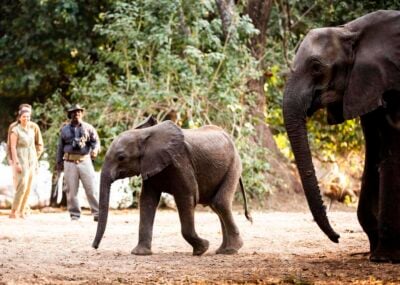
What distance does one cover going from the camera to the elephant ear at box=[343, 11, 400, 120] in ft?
31.0

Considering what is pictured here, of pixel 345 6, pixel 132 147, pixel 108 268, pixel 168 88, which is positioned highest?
pixel 345 6

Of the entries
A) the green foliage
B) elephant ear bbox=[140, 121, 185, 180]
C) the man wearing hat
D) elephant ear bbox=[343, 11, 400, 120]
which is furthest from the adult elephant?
the green foliage

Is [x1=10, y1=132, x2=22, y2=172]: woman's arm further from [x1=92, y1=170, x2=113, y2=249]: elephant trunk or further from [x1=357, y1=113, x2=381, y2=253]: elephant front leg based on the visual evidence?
[x1=357, y1=113, x2=381, y2=253]: elephant front leg

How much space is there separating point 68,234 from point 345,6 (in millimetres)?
11309

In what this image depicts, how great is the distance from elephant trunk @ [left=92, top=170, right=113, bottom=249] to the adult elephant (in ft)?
9.40

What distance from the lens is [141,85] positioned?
2133 cm

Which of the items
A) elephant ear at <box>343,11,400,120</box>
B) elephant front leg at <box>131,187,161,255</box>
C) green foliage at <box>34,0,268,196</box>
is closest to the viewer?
elephant ear at <box>343,11,400,120</box>

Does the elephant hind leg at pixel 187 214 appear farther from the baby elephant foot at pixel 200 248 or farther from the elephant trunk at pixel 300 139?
the elephant trunk at pixel 300 139

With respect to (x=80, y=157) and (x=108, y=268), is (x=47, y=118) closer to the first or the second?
(x=80, y=157)

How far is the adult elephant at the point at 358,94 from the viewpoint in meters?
9.41

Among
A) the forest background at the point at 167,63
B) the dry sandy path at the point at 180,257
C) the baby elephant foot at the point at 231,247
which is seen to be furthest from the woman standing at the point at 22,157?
the baby elephant foot at the point at 231,247

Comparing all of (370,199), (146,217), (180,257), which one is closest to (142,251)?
(146,217)

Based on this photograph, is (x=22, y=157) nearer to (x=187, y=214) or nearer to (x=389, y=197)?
(x=187, y=214)

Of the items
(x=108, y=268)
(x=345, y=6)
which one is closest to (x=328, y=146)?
(x=345, y=6)
